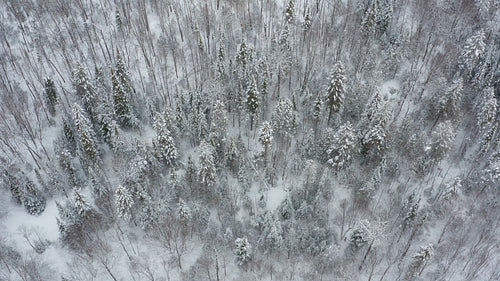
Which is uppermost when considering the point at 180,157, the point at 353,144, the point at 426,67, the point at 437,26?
the point at 437,26

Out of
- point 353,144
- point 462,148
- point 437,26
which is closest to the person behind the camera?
point 353,144

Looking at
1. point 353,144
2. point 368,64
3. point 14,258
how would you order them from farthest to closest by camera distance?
point 368,64, point 353,144, point 14,258

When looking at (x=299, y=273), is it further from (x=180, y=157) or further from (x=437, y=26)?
(x=437, y=26)

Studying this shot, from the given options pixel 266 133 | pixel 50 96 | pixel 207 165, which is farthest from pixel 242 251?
pixel 50 96

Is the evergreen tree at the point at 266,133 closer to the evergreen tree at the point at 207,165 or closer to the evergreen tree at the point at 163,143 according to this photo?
the evergreen tree at the point at 207,165

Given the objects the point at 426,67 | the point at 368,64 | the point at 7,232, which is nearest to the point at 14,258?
the point at 7,232

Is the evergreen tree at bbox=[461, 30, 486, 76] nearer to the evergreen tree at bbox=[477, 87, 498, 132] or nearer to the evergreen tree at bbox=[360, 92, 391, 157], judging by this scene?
the evergreen tree at bbox=[477, 87, 498, 132]
